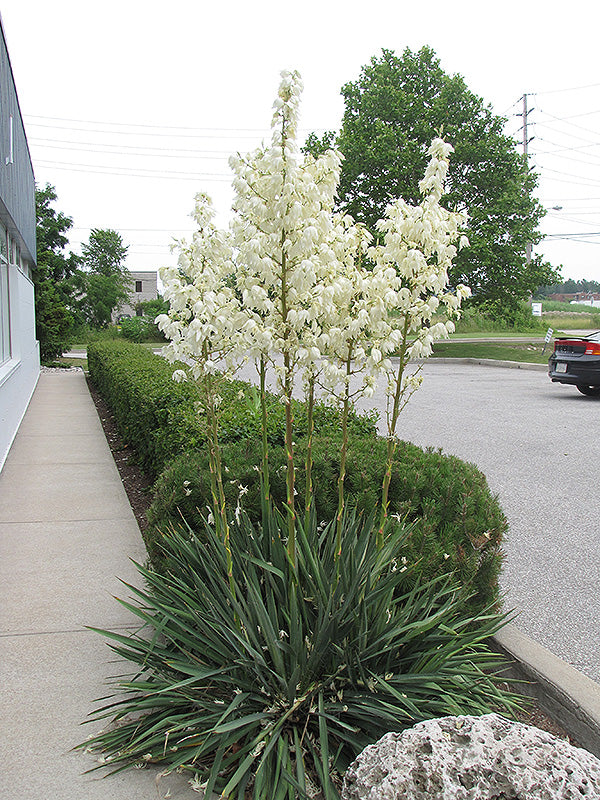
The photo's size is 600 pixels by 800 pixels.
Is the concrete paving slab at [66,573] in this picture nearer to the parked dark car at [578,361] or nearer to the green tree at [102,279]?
the parked dark car at [578,361]

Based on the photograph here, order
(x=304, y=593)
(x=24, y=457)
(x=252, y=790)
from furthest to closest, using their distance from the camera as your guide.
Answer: (x=24, y=457) < (x=304, y=593) < (x=252, y=790)

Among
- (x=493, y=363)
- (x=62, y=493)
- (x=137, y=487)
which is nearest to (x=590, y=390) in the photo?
(x=493, y=363)

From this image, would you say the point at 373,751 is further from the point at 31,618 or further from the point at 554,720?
the point at 31,618

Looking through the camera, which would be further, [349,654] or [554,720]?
[554,720]

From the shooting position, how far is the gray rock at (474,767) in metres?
1.93

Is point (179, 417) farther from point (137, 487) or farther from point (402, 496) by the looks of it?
point (402, 496)

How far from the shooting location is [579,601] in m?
4.44

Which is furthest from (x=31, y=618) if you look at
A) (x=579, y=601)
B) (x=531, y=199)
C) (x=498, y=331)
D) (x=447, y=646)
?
(x=498, y=331)

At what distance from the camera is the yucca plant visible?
2541 millimetres

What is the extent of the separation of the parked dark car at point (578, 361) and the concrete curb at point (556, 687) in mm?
11365

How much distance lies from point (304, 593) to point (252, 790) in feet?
2.54

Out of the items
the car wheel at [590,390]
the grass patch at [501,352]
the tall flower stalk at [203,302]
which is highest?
the tall flower stalk at [203,302]

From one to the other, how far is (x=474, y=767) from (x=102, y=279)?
5011 centimetres

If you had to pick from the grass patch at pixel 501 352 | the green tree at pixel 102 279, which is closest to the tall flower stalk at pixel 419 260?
the grass patch at pixel 501 352
